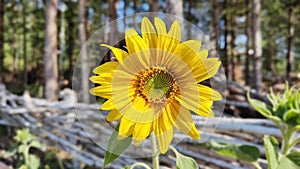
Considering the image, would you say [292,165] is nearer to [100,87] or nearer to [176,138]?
[176,138]

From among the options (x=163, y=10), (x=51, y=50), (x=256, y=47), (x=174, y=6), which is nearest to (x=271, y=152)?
(x=174, y=6)

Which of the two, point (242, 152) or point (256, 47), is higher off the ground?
point (256, 47)

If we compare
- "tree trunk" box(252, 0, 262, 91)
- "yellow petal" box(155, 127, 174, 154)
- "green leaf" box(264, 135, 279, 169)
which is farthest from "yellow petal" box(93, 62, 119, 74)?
"tree trunk" box(252, 0, 262, 91)

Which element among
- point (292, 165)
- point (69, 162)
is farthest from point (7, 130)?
point (292, 165)

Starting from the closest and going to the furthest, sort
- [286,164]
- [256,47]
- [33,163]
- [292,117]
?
[286,164], [292,117], [33,163], [256,47]

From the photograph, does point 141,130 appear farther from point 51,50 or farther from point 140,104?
point 51,50

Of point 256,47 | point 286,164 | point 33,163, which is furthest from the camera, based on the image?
point 256,47

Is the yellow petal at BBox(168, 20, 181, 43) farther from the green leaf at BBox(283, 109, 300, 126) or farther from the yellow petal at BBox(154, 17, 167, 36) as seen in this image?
the green leaf at BBox(283, 109, 300, 126)
